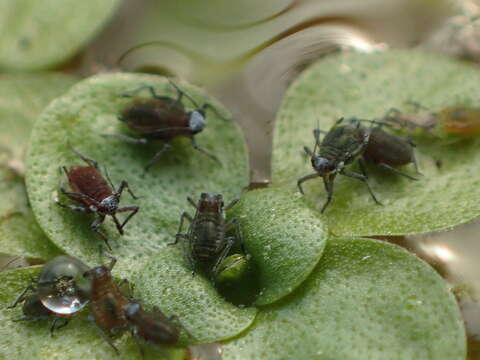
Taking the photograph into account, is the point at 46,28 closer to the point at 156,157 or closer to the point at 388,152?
the point at 156,157

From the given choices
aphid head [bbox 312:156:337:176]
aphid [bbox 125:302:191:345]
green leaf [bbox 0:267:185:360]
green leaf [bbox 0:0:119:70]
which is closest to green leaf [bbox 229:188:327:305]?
aphid head [bbox 312:156:337:176]

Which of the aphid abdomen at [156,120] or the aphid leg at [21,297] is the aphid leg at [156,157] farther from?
the aphid leg at [21,297]

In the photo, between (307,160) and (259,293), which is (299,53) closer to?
(307,160)

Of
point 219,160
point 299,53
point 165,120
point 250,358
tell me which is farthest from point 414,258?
point 299,53

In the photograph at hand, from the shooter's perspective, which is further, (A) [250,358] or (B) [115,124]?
(B) [115,124]

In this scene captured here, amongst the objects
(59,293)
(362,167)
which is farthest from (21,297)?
(362,167)

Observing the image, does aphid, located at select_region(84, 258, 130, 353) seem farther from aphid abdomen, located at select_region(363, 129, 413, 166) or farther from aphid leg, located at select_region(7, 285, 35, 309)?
aphid abdomen, located at select_region(363, 129, 413, 166)

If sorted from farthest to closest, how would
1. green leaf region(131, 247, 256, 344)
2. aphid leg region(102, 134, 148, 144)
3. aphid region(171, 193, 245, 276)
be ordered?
aphid leg region(102, 134, 148, 144) < aphid region(171, 193, 245, 276) < green leaf region(131, 247, 256, 344)
